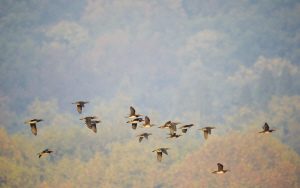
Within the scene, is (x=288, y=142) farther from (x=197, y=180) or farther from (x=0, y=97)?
(x=0, y=97)

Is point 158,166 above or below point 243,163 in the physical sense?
above

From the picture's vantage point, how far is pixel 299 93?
190125 millimetres

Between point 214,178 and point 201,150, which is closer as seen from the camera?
point 214,178

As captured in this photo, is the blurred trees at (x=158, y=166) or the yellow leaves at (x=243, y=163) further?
the blurred trees at (x=158, y=166)

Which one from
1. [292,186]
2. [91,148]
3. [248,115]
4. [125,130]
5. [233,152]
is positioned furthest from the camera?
[248,115]

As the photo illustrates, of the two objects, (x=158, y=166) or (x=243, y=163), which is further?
(x=158, y=166)

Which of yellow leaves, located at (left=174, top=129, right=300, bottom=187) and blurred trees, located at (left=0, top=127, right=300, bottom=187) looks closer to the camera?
yellow leaves, located at (left=174, top=129, right=300, bottom=187)

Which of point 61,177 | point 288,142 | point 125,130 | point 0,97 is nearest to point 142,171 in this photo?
point 61,177

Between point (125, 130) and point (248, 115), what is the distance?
68560 mm

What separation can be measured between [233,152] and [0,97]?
12237cm

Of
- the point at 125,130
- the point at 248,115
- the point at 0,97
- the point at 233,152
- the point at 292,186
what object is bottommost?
the point at 292,186

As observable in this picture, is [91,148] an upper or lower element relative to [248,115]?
lower

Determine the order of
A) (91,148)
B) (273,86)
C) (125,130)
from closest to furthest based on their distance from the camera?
(91,148) < (125,130) < (273,86)

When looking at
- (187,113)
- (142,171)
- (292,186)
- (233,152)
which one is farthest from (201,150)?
(187,113)
